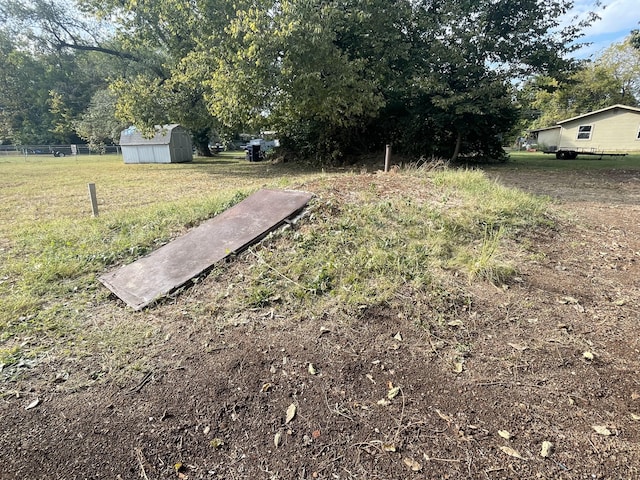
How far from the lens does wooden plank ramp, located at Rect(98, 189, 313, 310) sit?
3078mm

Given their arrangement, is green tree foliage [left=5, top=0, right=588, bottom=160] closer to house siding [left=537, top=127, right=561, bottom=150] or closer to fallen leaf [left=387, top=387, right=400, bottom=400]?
fallen leaf [left=387, top=387, right=400, bottom=400]

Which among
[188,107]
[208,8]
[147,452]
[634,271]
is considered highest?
[208,8]

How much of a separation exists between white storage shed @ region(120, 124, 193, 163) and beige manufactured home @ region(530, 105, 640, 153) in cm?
2344

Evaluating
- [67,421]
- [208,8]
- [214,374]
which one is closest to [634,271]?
[214,374]

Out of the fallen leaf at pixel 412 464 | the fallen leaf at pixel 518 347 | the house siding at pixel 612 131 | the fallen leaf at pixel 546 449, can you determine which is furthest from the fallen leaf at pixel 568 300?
the house siding at pixel 612 131

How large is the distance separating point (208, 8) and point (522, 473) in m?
13.4

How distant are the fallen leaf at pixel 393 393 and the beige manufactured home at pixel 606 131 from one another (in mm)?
25219

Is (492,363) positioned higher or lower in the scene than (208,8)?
lower

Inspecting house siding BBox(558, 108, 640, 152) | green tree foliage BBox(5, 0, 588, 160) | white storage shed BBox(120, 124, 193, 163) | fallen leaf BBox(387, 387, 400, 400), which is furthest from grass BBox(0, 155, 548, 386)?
house siding BBox(558, 108, 640, 152)

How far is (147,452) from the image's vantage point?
5.32 ft

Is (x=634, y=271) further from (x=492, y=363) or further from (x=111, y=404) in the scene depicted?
(x=111, y=404)

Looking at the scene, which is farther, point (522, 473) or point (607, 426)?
point (607, 426)

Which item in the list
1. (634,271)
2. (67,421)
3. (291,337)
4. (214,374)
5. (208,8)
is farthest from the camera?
(208,8)

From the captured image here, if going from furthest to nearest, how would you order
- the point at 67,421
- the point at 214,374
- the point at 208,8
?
the point at 208,8 → the point at 214,374 → the point at 67,421
